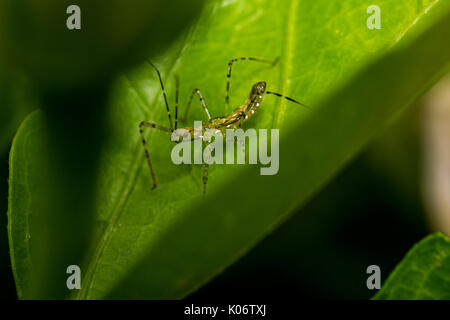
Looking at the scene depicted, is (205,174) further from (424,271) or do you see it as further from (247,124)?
(424,271)

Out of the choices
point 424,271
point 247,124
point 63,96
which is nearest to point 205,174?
point 247,124

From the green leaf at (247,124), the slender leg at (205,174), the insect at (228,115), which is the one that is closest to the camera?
the green leaf at (247,124)

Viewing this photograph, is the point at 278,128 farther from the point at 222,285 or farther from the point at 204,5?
the point at 222,285

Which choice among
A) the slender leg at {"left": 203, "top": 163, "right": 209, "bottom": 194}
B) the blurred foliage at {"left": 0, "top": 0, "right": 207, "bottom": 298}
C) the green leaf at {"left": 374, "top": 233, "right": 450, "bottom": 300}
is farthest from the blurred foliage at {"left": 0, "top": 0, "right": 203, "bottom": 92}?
the green leaf at {"left": 374, "top": 233, "right": 450, "bottom": 300}

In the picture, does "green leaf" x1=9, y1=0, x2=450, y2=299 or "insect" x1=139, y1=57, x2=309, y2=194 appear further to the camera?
"insect" x1=139, y1=57, x2=309, y2=194

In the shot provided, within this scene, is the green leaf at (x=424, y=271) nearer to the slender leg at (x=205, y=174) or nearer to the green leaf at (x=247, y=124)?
the green leaf at (x=247, y=124)

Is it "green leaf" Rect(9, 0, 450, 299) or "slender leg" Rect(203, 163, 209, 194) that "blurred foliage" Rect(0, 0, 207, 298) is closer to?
"green leaf" Rect(9, 0, 450, 299)

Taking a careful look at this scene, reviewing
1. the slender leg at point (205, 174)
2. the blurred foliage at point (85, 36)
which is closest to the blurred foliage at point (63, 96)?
the blurred foliage at point (85, 36)
